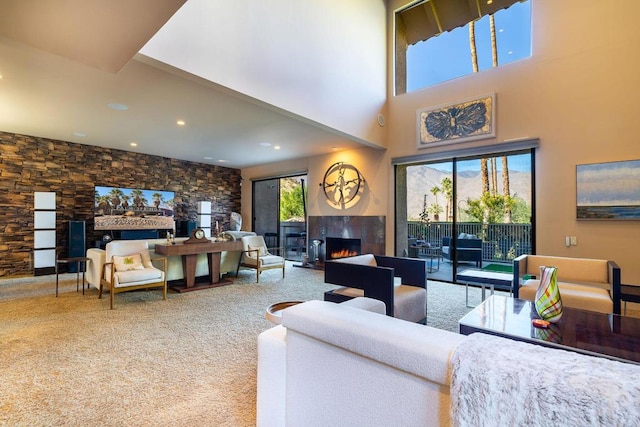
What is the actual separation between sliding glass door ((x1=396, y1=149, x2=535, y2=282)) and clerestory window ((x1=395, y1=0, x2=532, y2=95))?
5.58 ft

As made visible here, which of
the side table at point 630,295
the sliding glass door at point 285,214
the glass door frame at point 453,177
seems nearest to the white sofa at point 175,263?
the sliding glass door at point 285,214

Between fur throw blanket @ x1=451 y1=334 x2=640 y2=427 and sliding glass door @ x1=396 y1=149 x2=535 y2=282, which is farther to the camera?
sliding glass door @ x1=396 y1=149 x2=535 y2=282

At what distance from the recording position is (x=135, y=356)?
2588mm

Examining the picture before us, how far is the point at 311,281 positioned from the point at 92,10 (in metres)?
4.72

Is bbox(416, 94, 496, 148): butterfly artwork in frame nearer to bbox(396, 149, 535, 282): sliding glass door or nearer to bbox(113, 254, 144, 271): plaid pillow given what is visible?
bbox(396, 149, 535, 282): sliding glass door

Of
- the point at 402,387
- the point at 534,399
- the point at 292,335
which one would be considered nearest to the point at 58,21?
the point at 292,335

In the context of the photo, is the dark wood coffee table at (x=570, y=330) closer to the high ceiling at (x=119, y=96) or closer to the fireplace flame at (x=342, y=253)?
the high ceiling at (x=119, y=96)

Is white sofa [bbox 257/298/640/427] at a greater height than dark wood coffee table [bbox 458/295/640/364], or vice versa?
white sofa [bbox 257/298/640/427]

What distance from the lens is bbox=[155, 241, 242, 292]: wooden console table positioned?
4762mm

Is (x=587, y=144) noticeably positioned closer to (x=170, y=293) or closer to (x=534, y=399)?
(x=534, y=399)

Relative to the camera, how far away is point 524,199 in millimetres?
4945

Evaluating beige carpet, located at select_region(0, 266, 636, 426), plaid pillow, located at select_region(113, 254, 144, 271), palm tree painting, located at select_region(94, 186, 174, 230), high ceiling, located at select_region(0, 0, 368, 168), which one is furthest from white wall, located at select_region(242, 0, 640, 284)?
palm tree painting, located at select_region(94, 186, 174, 230)

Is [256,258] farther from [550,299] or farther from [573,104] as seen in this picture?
[573,104]

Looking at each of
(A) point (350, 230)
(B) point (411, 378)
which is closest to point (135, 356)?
(B) point (411, 378)
